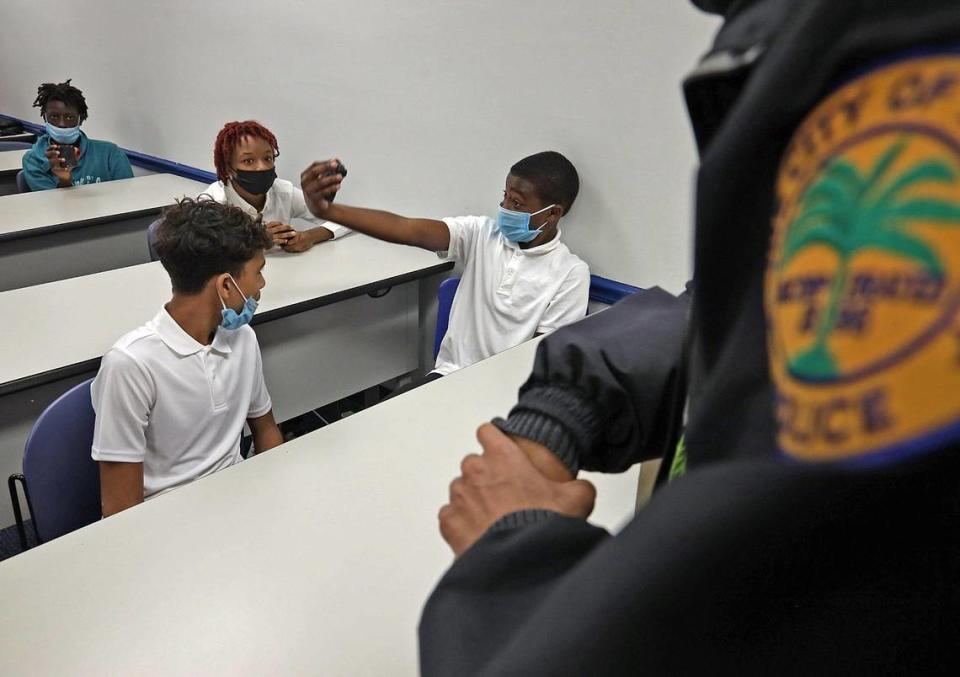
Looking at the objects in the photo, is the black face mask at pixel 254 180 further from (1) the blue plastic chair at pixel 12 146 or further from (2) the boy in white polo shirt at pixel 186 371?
(1) the blue plastic chair at pixel 12 146

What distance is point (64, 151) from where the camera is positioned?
3.34 meters

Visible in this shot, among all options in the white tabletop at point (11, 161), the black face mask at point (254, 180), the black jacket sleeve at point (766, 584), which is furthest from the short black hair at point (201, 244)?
the white tabletop at point (11, 161)

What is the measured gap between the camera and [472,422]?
4.55 feet

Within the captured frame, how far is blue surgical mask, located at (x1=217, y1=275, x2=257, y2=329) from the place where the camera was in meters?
1.53

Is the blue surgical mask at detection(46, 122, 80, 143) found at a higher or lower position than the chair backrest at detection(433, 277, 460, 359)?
higher

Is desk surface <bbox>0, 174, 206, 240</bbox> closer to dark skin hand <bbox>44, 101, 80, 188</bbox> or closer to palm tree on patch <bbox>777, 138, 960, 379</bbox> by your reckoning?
dark skin hand <bbox>44, 101, 80, 188</bbox>

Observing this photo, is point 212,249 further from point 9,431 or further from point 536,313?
point 536,313

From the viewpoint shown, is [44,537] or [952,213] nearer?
[952,213]

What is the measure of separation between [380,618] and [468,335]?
134 cm

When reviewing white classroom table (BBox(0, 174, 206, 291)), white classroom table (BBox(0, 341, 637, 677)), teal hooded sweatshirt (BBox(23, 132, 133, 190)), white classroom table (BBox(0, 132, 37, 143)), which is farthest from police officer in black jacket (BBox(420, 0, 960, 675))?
white classroom table (BBox(0, 132, 37, 143))

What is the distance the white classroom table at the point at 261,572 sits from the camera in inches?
32.8

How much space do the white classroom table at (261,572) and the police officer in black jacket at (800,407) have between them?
0.53 metres

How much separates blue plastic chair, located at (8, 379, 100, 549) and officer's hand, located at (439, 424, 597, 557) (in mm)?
1097

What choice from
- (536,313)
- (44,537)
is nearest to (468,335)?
(536,313)
